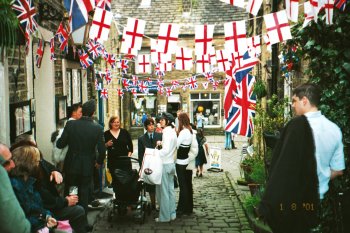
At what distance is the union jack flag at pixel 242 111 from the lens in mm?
10000

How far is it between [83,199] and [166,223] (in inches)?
62.9

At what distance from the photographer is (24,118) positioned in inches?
270

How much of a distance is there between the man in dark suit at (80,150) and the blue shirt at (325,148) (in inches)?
160

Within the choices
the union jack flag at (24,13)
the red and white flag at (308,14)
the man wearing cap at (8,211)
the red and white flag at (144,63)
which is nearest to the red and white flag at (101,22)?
the union jack flag at (24,13)

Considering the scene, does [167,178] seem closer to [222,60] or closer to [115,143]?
[115,143]

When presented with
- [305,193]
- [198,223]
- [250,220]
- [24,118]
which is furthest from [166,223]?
[305,193]

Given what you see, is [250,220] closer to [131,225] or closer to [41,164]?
[131,225]

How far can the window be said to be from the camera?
31672mm

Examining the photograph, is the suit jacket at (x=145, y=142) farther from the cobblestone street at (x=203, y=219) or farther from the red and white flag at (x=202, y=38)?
the red and white flag at (x=202, y=38)

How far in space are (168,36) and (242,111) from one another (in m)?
2.84

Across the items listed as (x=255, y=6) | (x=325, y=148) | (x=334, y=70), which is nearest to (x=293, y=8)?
(x=255, y=6)

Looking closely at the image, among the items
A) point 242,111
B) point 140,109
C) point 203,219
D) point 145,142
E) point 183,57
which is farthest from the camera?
point 140,109

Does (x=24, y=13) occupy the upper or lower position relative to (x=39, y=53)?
upper

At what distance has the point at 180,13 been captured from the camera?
3117cm
